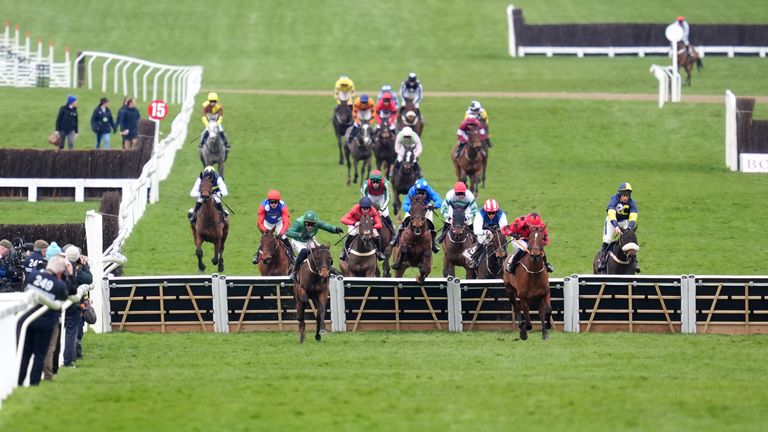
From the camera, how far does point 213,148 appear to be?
33.8m

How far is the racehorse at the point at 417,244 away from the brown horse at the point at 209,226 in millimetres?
4007

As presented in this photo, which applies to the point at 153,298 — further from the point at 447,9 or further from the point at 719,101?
the point at 447,9

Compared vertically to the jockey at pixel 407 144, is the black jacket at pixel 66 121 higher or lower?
higher

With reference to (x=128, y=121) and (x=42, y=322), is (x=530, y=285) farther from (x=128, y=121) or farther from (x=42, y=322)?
(x=128, y=121)

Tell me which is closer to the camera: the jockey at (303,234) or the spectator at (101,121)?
the jockey at (303,234)

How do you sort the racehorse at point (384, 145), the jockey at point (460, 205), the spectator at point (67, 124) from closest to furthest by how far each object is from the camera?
the jockey at point (460, 205), the racehorse at point (384, 145), the spectator at point (67, 124)

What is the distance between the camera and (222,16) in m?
69.2

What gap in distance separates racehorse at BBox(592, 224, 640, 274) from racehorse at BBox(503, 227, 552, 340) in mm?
2176

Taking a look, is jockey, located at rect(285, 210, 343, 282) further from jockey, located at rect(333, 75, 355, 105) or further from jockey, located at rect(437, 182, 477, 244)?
jockey, located at rect(333, 75, 355, 105)

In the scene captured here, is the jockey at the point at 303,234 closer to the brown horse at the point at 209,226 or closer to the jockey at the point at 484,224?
the jockey at the point at 484,224

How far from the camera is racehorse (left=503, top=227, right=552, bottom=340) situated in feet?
69.4

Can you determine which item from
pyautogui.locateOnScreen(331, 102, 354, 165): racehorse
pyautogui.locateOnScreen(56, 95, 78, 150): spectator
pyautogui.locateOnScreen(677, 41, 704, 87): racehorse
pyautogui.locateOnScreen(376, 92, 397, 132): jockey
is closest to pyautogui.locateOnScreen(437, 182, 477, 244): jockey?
pyautogui.locateOnScreen(376, 92, 397, 132): jockey

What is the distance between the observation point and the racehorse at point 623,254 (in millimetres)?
23938

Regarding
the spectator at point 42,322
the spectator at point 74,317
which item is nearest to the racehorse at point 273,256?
the spectator at point 74,317
